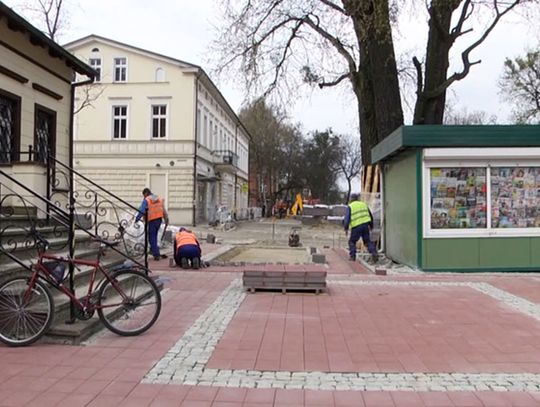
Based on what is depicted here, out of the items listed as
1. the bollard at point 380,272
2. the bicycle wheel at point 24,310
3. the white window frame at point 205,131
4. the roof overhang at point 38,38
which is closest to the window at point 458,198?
the bollard at point 380,272

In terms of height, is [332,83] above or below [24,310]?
above

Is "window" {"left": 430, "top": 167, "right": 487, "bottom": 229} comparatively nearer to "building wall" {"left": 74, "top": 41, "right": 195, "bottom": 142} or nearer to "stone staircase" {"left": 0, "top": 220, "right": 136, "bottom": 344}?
"stone staircase" {"left": 0, "top": 220, "right": 136, "bottom": 344}

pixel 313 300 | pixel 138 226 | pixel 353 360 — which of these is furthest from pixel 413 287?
pixel 138 226

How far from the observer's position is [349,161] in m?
73.7

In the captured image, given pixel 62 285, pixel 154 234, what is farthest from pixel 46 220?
pixel 62 285

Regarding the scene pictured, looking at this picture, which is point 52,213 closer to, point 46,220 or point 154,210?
point 46,220

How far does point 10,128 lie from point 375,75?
1084 centimetres

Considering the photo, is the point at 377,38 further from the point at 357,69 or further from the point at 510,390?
the point at 510,390

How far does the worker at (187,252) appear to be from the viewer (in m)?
11.6

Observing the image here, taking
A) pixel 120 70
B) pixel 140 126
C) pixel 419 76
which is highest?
pixel 120 70

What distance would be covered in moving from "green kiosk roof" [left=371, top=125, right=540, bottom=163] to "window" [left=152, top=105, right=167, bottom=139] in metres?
26.6

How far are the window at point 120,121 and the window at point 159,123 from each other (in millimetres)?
1909

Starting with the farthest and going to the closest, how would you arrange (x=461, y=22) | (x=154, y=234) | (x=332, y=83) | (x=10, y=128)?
(x=332, y=83), (x=461, y=22), (x=154, y=234), (x=10, y=128)

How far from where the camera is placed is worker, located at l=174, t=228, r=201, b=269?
38.0ft
